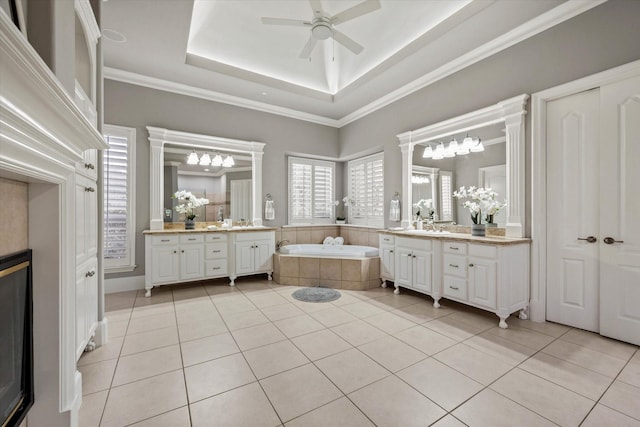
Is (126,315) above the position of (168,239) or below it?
below

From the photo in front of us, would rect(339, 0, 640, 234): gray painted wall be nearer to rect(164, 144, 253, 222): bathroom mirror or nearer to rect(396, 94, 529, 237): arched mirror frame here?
rect(396, 94, 529, 237): arched mirror frame

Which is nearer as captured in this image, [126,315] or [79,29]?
[79,29]

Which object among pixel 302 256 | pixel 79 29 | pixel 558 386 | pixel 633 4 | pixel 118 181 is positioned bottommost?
pixel 558 386

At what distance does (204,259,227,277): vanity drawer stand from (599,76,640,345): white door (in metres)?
4.30

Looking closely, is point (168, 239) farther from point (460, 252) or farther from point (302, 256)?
point (460, 252)

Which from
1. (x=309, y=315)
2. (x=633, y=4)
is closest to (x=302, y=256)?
(x=309, y=315)

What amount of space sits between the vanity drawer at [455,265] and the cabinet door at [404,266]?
1.51 feet

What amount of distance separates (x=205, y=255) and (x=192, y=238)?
31 centimetres

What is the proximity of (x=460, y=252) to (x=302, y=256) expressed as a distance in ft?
7.14

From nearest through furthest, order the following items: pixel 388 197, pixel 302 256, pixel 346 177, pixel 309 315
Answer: pixel 309 315 → pixel 302 256 → pixel 388 197 → pixel 346 177

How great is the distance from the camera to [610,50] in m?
2.43

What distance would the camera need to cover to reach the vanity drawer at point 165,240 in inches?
147

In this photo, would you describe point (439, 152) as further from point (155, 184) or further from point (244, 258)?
point (155, 184)

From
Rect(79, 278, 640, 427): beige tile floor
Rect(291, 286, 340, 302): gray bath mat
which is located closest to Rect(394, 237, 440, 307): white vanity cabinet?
Rect(79, 278, 640, 427): beige tile floor
